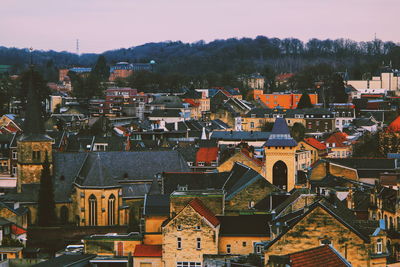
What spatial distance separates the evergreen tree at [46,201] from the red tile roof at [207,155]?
20406 mm

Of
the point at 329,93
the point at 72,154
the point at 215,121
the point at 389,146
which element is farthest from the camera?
the point at 329,93

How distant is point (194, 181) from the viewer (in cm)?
5047

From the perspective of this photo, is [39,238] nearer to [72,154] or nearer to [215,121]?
[72,154]

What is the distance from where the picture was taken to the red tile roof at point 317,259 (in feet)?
72.6

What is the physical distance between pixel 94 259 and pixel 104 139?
4101cm

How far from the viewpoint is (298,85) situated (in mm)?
160375

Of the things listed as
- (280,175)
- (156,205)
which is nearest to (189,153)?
(280,175)

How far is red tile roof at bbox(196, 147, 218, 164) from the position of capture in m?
71.9

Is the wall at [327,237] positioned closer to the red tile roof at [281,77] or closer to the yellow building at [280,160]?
the yellow building at [280,160]

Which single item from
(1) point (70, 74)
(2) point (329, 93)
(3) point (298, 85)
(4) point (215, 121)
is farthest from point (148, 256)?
(1) point (70, 74)

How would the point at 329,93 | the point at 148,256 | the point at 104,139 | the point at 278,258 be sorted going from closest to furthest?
the point at 278,258, the point at 148,256, the point at 104,139, the point at 329,93

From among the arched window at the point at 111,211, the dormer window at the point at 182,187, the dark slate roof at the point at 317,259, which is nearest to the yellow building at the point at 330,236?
the dark slate roof at the point at 317,259

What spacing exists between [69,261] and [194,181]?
17.4 m

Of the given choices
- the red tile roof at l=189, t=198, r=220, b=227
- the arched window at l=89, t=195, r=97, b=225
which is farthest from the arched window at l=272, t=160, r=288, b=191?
the red tile roof at l=189, t=198, r=220, b=227
